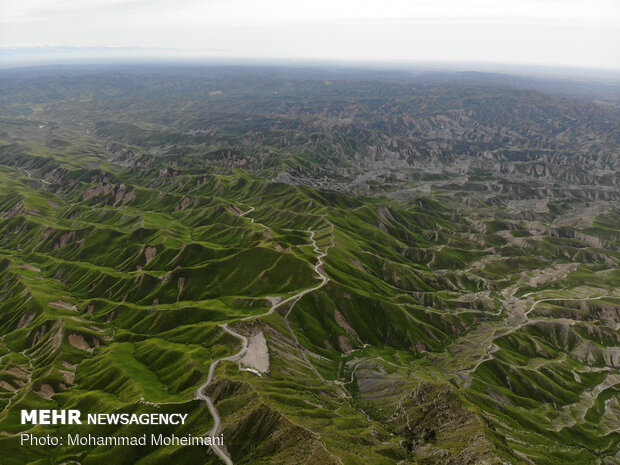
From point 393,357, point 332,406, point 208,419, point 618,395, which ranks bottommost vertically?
point 618,395

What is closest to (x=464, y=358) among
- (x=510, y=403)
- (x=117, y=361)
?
(x=510, y=403)

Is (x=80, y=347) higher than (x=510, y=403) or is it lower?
higher

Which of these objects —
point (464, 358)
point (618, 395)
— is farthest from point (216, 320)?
point (618, 395)

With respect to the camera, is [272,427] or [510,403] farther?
[510,403]

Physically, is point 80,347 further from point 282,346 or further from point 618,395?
point 618,395

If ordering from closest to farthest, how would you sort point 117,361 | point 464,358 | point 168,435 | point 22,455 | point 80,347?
point 168,435
point 22,455
point 117,361
point 80,347
point 464,358

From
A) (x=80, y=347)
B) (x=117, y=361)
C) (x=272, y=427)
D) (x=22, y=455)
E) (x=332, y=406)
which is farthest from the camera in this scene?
(x=80, y=347)

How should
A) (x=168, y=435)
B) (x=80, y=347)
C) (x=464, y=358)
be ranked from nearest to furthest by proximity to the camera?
(x=168, y=435)
(x=80, y=347)
(x=464, y=358)

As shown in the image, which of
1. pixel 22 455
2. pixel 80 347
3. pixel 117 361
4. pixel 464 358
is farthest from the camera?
pixel 464 358

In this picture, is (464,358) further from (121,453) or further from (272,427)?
(121,453)
